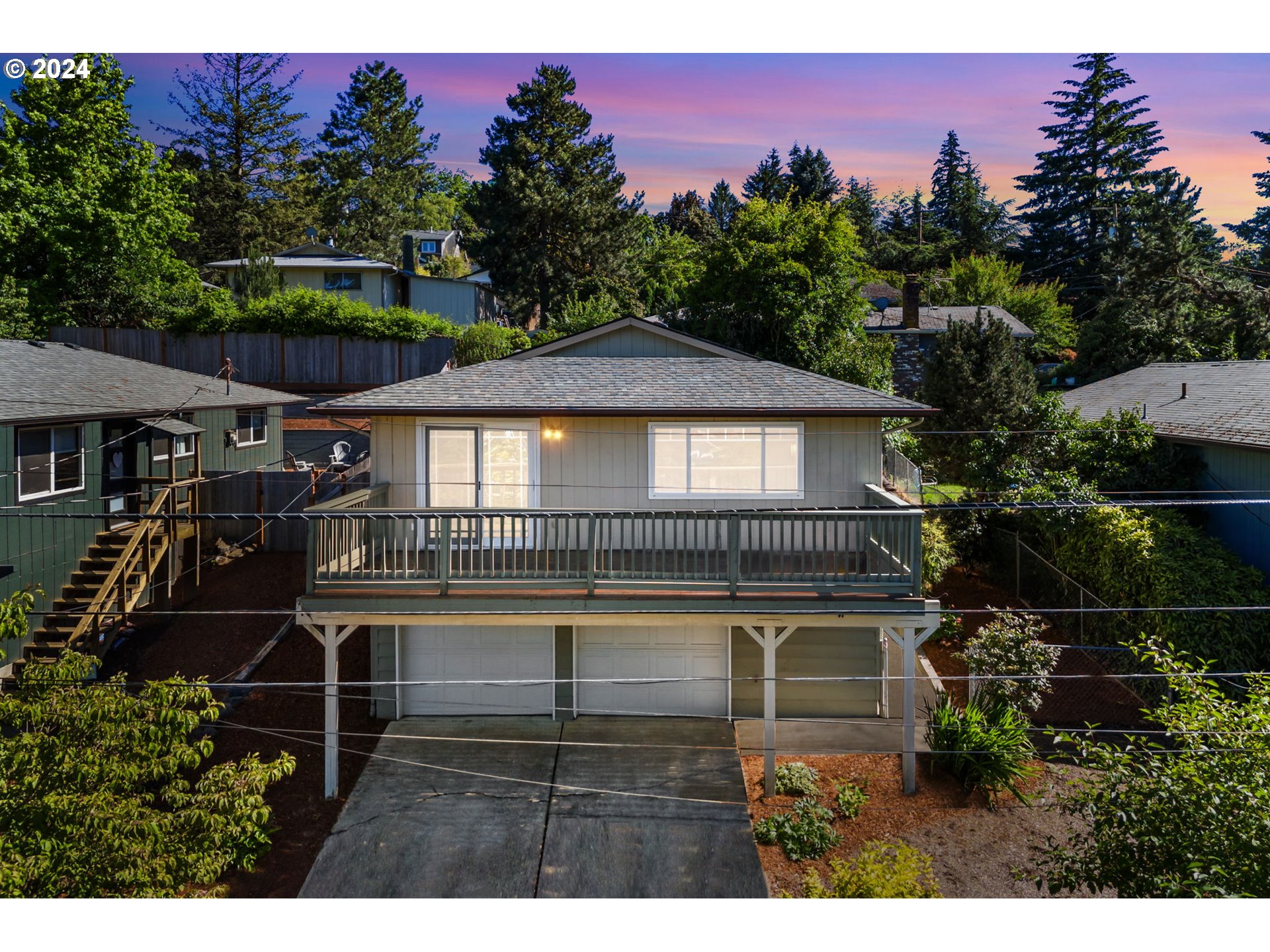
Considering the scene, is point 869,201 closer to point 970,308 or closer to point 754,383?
point 970,308

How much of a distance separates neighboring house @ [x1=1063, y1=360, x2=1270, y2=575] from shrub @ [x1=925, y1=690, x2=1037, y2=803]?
A: 548cm

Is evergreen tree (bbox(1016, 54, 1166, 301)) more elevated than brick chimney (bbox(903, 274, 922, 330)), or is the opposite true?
evergreen tree (bbox(1016, 54, 1166, 301))

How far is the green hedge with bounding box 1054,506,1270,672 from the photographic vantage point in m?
12.6

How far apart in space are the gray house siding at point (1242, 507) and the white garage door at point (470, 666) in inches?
481

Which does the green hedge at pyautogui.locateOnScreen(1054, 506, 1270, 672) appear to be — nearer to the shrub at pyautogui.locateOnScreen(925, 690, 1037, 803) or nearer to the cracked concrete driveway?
the shrub at pyautogui.locateOnScreen(925, 690, 1037, 803)

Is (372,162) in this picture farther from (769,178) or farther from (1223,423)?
(1223,423)

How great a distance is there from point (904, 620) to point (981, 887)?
10.1 ft

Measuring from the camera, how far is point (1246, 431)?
48.0 ft

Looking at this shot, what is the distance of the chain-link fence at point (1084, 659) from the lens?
13.1m

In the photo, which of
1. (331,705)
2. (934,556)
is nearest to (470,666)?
(331,705)

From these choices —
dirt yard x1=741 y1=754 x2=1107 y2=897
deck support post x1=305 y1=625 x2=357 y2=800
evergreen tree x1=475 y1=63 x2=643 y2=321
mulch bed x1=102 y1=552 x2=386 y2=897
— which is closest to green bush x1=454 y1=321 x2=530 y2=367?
evergreen tree x1=475 y1=63 x2=643 y2=321

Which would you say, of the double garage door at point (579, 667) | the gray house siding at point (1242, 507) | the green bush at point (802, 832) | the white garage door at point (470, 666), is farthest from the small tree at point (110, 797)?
the gray house siding at point (1242, 507)

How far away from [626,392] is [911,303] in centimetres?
2551
